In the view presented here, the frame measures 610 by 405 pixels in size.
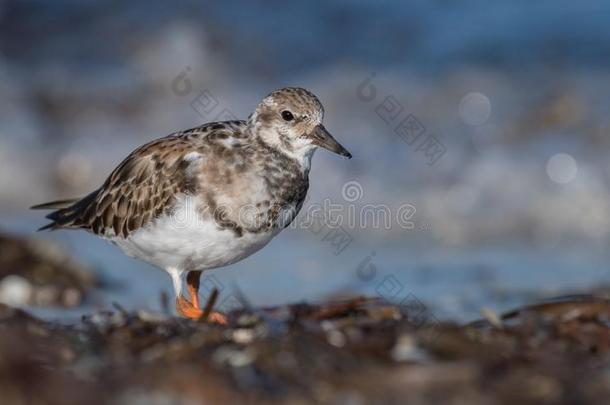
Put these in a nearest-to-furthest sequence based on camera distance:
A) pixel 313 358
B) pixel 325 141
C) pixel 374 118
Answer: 1. pixel 313 358
2. pixel 325 141
3. pixel 374 118

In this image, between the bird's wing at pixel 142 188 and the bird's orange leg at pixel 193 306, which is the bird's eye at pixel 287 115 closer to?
the bird's wing at pixel 142 188

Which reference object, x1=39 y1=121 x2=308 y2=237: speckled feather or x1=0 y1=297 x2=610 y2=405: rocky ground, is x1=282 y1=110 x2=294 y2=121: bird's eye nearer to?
x1=39 y1=121 x2=308 y2=237: speckled feather

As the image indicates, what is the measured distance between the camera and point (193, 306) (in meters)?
4.64

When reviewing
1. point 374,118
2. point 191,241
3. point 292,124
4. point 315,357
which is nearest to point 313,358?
point 315,357

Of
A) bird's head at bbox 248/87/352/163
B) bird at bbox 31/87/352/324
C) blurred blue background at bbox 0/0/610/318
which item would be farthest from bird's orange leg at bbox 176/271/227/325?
blurred blue background at bbox 0/0/610/318

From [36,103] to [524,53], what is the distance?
5.08m

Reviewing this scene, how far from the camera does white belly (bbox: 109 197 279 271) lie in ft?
13.5

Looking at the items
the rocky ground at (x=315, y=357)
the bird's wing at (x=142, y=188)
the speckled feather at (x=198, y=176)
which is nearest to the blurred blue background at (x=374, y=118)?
the bird's wing at (x=142, y=188)

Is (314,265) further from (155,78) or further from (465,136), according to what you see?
(155,78)

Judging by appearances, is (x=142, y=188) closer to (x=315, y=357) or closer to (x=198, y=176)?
(x=198, y=176)

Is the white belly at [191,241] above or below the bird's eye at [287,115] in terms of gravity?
below

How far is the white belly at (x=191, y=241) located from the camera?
13.5 feet

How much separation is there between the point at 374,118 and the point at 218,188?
5436mm

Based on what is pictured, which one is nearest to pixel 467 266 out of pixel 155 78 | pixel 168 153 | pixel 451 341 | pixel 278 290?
pixel 278 290
